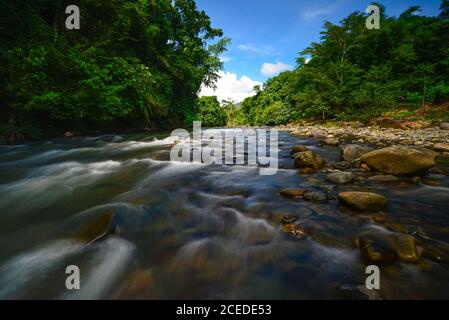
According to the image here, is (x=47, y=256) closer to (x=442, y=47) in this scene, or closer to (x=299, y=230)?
(x=299, y=230)

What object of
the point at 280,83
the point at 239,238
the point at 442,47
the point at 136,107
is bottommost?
the point at 239,238

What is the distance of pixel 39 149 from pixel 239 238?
28.0 ft

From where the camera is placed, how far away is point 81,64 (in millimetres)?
8773

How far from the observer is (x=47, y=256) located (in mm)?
2025

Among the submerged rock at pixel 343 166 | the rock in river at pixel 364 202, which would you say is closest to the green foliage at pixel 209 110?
the submerged rock at pixel 343 166

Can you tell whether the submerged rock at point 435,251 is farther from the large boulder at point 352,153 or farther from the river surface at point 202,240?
the large boulder at point 352,153

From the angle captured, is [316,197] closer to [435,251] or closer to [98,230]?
[435,251]

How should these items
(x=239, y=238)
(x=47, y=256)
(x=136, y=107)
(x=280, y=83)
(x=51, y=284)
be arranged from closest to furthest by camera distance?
1. (x=51, y=284)
2. (x=47, y=256)
3. (x=239, y=238)
4. (x=136, y=107)
5. (x=280, y=83)

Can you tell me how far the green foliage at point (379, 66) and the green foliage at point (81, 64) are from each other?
43.3 feet

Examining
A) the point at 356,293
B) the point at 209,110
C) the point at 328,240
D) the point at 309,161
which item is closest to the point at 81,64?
the point at 309,161

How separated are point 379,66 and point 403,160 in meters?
16.8

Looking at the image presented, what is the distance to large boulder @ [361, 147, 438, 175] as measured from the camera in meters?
3.60

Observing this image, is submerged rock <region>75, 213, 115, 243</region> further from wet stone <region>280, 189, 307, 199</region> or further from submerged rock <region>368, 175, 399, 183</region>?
submerged rock <region>368, 175, 399, 183</region>
